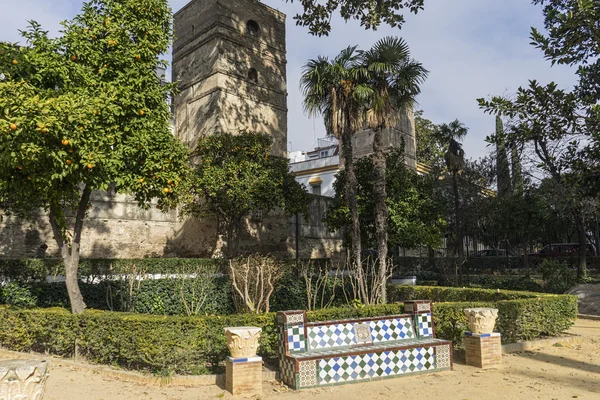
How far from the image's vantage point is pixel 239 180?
1623cm

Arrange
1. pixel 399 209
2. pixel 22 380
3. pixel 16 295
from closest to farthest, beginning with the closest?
pixel 22 380 → pixel 16 295 → pixel 399 209

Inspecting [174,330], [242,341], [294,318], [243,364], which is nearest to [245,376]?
[243,364]

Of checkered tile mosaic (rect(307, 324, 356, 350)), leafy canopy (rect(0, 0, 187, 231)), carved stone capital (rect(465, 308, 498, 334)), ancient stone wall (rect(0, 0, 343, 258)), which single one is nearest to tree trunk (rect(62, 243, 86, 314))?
leafy canopy (rect(0, 0, 187, 231))

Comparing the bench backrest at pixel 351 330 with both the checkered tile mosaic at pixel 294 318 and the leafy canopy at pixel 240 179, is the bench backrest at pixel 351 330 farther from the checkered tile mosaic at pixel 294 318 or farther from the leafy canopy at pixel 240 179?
the leafy canopy at pixel 240 179

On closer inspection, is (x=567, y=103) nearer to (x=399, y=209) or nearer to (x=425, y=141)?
(x=399, y=209)

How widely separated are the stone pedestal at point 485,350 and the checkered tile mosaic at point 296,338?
2.67m

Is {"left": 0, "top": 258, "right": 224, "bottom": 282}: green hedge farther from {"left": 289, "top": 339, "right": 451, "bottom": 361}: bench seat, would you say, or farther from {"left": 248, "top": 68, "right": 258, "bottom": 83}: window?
{"left": 248, "top": 68, "right": 258, "bottom": 83}: window

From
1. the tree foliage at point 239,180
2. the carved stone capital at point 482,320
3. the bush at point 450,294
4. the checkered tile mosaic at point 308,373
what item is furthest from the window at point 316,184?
the checkered tile mosaic at point 308,373

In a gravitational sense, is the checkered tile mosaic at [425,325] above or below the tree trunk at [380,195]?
below

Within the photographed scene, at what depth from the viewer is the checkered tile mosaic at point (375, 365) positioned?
624 cm

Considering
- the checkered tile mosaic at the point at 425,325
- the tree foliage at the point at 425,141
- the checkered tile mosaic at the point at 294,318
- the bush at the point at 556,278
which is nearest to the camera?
the checkered tile mosaic at the point at 294,318

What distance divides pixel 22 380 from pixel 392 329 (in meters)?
4.97

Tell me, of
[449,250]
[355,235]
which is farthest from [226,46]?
[449,250]

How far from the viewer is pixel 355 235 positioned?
14.3 meters
